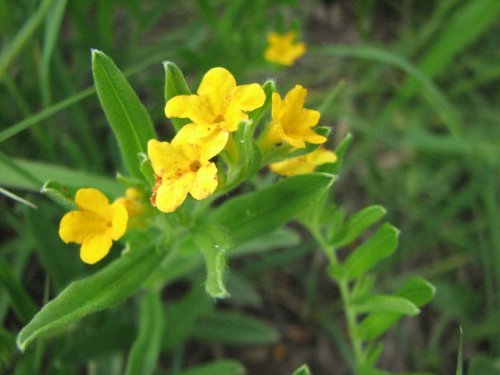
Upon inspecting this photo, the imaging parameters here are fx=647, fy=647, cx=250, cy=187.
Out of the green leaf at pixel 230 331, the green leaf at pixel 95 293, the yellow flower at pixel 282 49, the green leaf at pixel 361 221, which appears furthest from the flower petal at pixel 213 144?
the yellow flower at pixel 282 49

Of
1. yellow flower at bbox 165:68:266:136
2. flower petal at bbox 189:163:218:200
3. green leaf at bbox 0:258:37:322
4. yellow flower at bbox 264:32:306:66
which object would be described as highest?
yellow flower at bbox 264:32:306:66

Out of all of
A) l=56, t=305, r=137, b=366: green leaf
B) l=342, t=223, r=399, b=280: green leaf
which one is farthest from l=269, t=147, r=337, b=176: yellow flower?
l=56, t=305, r=137, b=366: green leaf

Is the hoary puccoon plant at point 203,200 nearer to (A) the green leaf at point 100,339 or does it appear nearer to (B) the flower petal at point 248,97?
(B) the flower petal at point 248,97

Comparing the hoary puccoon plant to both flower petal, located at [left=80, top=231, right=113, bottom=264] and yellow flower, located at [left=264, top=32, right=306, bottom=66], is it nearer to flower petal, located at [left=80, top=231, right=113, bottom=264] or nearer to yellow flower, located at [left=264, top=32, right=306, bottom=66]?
flower petal, located at [left=80, top=231, right=113, bottom=264]

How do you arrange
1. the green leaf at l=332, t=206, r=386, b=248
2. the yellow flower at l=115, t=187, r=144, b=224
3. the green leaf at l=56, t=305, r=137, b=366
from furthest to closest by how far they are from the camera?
the green leaf at l=56, t=305, r=137, b=366, the green leaf at l=332, t=206, r=386, b=248, the yellow flower at l=115, t=187, r=144, b=224

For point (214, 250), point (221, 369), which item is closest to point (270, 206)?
point (214, 250)

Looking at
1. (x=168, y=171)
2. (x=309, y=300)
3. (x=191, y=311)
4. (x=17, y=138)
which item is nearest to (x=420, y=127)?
(x=309, y=300)
